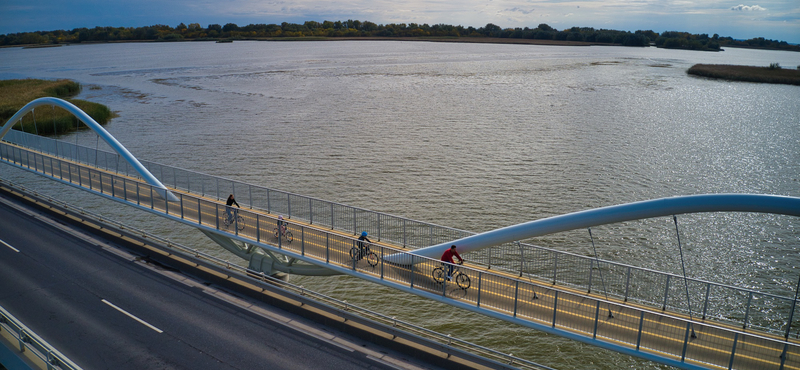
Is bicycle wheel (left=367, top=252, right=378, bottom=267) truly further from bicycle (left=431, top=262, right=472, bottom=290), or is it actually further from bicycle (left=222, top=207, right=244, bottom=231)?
bicycle (left=222, top=207, right=244, bottom=231)

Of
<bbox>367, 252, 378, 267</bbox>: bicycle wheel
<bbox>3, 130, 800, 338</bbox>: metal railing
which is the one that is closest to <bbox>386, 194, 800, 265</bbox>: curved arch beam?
<bbox>367, 252, 378, 267</bbox>: bicycle wheel

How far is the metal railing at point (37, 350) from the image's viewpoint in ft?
39.4

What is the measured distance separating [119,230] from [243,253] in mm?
6558

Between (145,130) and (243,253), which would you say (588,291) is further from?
(145,130)

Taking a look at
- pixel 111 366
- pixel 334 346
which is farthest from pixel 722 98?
pixel 111 366

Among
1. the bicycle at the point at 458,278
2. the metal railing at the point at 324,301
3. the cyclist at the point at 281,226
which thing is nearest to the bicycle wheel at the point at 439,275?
the bicycle at the point at 458,278

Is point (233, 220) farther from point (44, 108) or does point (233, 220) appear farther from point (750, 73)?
point (750, 73)

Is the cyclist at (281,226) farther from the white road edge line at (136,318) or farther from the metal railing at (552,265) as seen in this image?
the white road edge line at (136,318)

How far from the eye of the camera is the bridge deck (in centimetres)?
1171

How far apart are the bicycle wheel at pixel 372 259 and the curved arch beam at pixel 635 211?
0.41m

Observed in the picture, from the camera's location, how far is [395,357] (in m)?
14.6

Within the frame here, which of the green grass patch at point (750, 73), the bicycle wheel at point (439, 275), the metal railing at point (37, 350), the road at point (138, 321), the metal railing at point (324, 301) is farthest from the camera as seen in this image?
the green grass patch at point (750, 73)

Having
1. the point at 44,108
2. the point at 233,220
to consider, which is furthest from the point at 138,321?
the point at 44,108

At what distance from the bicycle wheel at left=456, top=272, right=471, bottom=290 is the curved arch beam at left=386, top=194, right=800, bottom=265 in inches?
73.3
